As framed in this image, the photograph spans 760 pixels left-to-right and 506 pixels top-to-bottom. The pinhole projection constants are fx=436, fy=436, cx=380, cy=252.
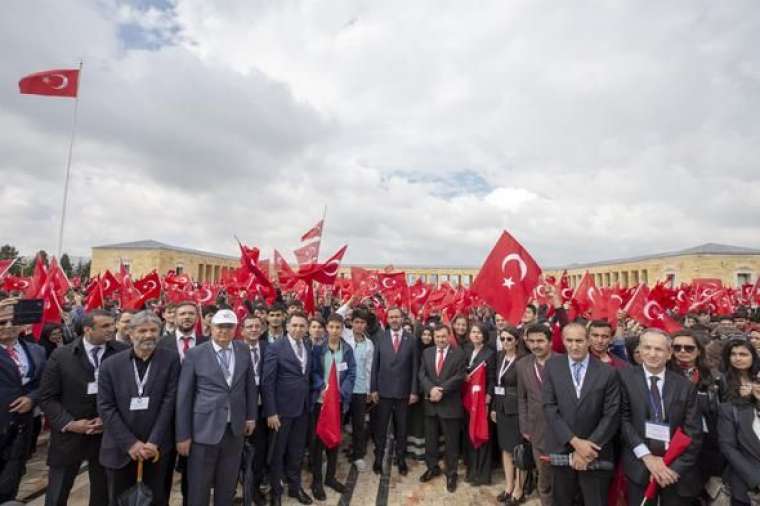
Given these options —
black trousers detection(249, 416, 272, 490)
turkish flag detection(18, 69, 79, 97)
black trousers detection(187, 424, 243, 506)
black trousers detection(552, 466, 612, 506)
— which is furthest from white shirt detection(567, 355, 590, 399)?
turkish flag detection(18, 69, 79, 97)

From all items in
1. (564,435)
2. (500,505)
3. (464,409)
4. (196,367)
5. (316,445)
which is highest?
(196,367)

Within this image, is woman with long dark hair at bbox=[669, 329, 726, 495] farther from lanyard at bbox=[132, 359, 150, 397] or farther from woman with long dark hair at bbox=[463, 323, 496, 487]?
lanyard at bbox=[132, 359, 150, 397]

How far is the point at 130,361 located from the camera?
3.77 m

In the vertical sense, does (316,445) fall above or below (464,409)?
below

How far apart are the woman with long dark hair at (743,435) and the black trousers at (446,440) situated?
9.32 feet

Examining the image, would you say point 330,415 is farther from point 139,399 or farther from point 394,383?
point 139,399

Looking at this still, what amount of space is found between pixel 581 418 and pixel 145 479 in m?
3.85

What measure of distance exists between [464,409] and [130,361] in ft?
13.2

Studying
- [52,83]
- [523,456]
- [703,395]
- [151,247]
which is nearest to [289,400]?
[523,456]

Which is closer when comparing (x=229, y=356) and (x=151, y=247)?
(x=229, y=356)

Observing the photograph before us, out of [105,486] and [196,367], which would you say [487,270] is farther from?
[105,486]

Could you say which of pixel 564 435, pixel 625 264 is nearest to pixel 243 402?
pixel 564 435

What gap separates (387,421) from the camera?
6121 millimetres

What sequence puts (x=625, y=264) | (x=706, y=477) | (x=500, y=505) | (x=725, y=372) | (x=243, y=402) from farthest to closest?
(x=625, y=264), (x=500, y=505), (x=243, y=402), (x=725, y=372), (x=706, y=477)
